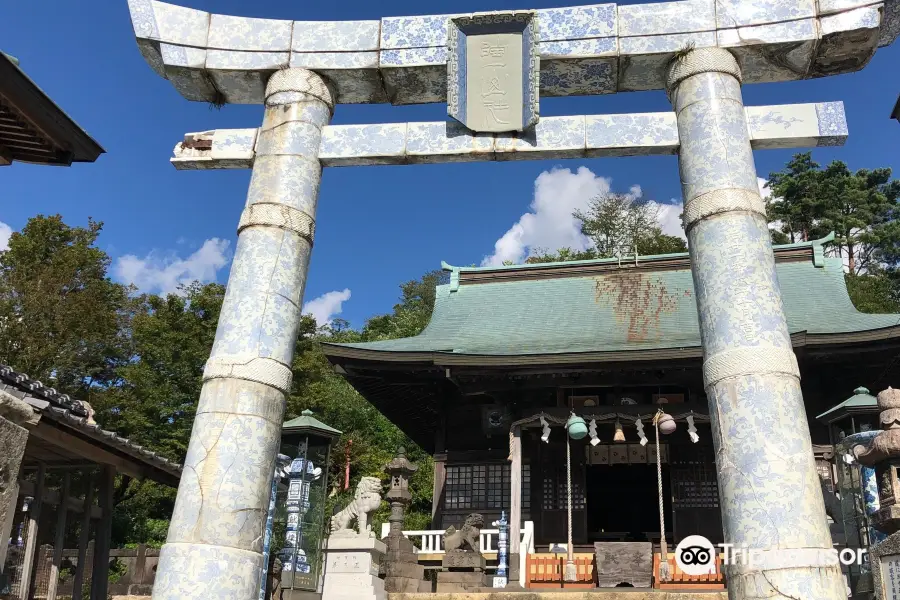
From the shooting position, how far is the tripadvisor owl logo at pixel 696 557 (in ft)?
32.9

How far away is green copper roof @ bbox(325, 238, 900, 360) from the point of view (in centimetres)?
1361

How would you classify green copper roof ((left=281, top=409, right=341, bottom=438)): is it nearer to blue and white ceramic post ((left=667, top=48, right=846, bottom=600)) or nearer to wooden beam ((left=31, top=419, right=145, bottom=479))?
wooden beam ((left=31, top=419, right=145, bottom=479))

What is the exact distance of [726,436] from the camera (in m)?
4.77

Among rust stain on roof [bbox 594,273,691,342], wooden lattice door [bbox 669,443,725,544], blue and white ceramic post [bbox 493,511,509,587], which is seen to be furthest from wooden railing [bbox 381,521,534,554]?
rust stain on roof [bbox 594,273,691,342]

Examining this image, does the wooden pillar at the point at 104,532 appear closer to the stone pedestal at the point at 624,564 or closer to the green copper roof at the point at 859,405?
the stone pedestal at the point at 624,564

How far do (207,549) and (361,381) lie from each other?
9450mm

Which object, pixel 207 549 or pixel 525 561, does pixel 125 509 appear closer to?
pixel 525 561

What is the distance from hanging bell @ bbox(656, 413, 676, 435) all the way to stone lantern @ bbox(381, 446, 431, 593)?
396cm

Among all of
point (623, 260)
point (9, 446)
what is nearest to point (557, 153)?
point (9, 446)

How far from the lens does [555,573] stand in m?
10.6

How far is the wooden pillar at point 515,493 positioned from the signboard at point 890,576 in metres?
6.07

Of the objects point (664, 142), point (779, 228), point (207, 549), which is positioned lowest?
point (207, 549)

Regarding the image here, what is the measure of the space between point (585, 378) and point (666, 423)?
198 centimetres

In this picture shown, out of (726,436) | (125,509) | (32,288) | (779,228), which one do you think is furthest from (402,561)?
(779,228)
